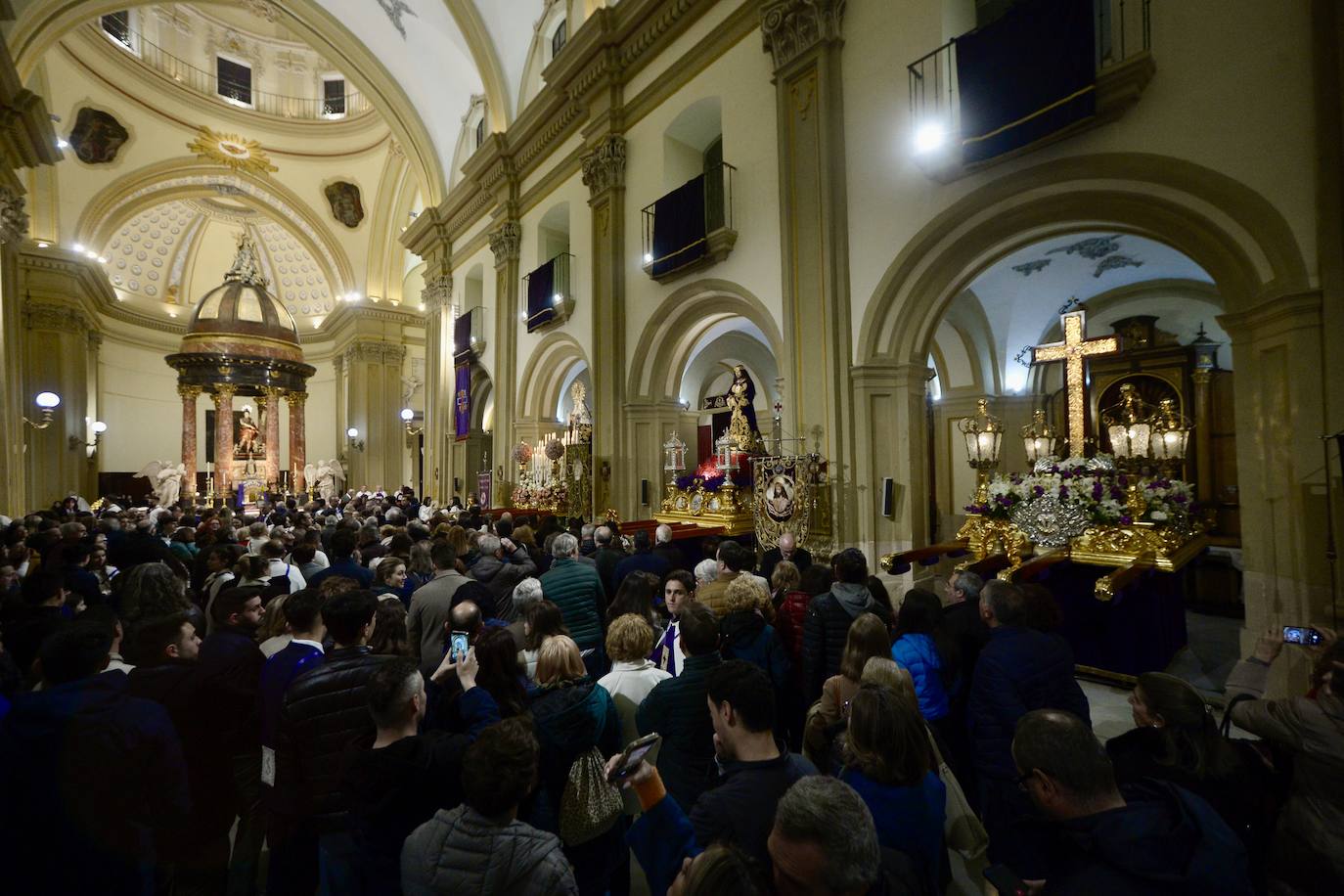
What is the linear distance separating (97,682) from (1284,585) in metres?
6.91

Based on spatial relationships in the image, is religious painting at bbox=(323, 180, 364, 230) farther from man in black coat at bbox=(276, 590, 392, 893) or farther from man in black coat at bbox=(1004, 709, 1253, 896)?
man in black coat at bbox=(1004, 709, 1253, 896)

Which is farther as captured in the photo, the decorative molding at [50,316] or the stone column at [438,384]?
the stone column at [438,384]

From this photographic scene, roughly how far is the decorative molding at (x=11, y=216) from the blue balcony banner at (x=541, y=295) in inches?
340

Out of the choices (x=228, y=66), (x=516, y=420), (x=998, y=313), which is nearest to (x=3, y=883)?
(x=998, y=313)

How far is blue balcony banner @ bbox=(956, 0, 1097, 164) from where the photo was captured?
18.2 feet

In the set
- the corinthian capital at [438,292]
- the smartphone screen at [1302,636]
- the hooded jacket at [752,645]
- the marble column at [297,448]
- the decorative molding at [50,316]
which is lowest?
the hooded jacket at [752,645]

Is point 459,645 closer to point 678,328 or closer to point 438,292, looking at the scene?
point 678,328

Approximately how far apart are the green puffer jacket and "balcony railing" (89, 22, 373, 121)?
25.1 metres

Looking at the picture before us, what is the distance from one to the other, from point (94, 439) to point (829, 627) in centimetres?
2553

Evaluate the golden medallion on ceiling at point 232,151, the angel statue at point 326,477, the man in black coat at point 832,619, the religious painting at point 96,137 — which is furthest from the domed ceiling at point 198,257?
the man in black coat at point 832,619

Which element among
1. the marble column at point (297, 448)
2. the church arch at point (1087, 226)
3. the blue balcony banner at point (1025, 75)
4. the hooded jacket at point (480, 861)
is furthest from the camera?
the marble column at point (297, 448)

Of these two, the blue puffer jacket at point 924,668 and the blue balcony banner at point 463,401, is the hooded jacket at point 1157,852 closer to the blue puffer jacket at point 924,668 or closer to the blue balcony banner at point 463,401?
the blue puffer jacket at point 924,668

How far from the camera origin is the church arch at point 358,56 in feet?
42.4

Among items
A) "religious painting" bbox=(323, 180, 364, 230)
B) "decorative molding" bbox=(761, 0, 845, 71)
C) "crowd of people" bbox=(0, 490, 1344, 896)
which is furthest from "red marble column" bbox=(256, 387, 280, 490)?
"crowd of people" bbox=(0, 490, 1344, 896)
